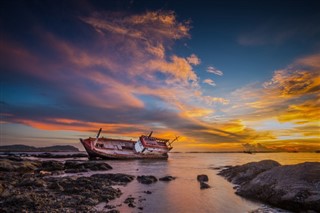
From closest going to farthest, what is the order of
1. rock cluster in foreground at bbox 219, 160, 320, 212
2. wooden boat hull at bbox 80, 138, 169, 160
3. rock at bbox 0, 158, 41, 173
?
rock cluster in foreground at bbox 219, 160, 320, 212 < rock at bbox 0, 158, 41, 173 < wooden boat hull at bbox 80, 138, 169, 160

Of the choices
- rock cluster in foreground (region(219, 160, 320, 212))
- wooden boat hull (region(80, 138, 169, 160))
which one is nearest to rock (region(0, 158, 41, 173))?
wooden boat hull (region(80, 138, 169, 160))

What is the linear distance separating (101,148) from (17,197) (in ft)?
174

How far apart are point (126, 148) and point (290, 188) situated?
211 ft

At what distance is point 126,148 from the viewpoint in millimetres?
73750

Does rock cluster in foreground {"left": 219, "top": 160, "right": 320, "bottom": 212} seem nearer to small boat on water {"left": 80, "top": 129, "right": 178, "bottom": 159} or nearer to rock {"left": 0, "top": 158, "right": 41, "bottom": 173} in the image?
rock {"left": 0, "top": 158, "right": 41, "bottom": 173}

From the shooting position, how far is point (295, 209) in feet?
39.9

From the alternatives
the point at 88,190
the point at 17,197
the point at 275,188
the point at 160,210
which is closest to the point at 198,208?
the point at 160,210

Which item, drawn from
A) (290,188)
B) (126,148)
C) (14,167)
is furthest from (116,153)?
(290,188)

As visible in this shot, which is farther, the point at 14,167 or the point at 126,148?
the point at 126,148

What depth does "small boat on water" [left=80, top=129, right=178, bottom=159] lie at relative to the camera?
6212 centimetres

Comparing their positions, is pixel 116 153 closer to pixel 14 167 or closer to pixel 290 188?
pixel 14 167

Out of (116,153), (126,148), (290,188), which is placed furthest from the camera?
(126,148)

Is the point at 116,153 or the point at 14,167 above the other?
the point at 116,153

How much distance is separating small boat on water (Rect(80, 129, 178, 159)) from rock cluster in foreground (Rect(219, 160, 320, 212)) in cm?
5177
